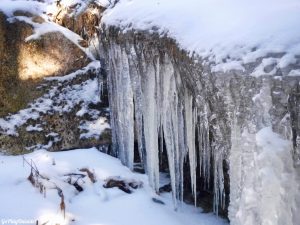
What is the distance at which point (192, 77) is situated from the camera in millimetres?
2957

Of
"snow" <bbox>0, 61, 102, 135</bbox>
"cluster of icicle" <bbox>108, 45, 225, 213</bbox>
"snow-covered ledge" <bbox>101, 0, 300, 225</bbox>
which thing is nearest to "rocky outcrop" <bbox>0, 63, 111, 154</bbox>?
"snow" <bbox>0, 61, 102, 135</bbox>

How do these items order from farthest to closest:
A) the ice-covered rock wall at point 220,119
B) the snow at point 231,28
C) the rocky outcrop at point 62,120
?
1. the rocky outcrop at point 62,120
2. the snow at point 231,28
3. the ice-covered rock wall at point 220,119

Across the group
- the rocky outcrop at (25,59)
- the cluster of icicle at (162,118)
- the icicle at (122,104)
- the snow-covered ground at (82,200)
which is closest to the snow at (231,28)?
the cluster of icicle at (162,118)

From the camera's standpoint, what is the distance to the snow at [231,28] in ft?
7.30

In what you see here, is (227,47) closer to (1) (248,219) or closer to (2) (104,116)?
(1) (248,219)

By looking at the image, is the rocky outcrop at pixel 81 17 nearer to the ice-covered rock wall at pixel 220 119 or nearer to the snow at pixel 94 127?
the snow at pixel 94 127

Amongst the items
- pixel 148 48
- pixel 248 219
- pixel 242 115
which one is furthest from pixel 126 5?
pixel 248 219

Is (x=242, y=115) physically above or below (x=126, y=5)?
below

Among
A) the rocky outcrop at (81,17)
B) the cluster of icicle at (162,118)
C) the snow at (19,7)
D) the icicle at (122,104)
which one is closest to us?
the cluster of icicle at (162,118)

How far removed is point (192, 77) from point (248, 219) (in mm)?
1080

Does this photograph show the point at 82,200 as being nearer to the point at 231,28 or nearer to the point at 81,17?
the point at 231,28

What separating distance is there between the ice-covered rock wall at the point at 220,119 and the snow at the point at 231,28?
89 mm

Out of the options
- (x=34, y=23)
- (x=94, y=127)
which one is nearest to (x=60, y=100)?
(x=94, y=127)

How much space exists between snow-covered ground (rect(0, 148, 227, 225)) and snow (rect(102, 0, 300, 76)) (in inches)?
57.2
